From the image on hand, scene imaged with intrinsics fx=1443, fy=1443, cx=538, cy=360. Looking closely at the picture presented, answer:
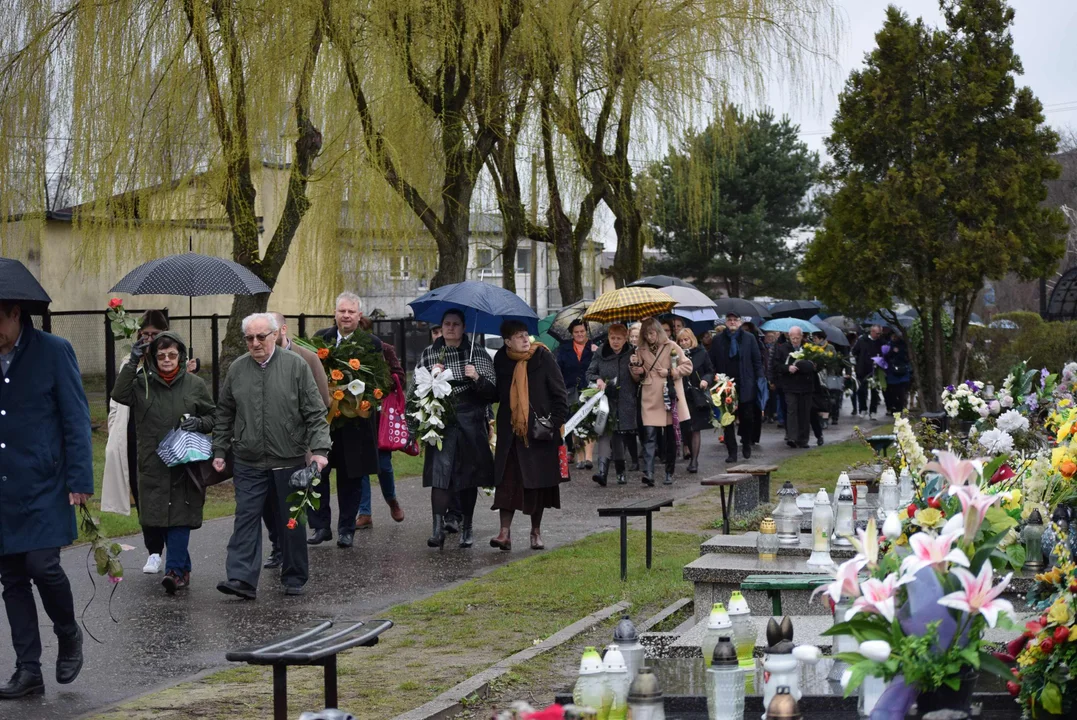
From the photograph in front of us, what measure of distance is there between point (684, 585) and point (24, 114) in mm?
11039

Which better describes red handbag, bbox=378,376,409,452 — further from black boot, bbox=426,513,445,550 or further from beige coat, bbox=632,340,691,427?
beige coat, bbox=632,340,691,427

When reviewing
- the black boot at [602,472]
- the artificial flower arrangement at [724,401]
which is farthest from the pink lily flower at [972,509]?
the artificial flower arrangement at [724,401]

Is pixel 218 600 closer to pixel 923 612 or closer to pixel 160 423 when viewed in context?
pixel 160 423

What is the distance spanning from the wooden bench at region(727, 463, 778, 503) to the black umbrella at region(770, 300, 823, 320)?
2268 cm

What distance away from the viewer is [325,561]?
11617 millimetres

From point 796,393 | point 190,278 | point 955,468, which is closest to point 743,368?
point 796,393

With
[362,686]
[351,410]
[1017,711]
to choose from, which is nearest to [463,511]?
[351,410]

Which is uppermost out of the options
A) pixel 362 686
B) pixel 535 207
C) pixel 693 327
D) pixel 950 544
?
pixel 535 207

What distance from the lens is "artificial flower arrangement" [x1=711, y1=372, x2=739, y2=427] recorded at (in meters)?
19.6

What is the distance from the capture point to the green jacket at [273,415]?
397 inches

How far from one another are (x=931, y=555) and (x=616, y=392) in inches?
524

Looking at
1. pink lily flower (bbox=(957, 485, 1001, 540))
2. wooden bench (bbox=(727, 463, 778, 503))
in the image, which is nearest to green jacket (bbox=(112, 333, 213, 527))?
wooden bench (bbox=(727, 463, 778, 503))

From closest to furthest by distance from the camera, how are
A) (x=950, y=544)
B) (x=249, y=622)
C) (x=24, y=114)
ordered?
(x=950, y=544) → (x=249, y=622) → (x=24, y=114)

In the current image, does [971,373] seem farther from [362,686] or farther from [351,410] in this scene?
[362,686]
